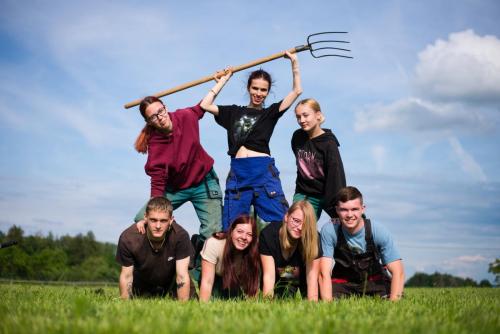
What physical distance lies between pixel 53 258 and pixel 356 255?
9110 cm

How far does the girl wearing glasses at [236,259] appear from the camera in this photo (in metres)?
7.37

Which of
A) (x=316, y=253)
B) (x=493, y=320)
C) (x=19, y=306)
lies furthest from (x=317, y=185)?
(x=19, y=306)

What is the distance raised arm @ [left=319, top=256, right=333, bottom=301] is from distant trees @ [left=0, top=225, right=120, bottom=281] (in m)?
68.1

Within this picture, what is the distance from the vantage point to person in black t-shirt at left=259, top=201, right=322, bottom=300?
707 centimetres

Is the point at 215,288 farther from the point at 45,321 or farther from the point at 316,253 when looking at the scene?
the point at 45,321

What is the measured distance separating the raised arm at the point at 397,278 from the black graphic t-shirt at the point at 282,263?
40.2 inches

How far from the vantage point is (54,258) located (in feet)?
298

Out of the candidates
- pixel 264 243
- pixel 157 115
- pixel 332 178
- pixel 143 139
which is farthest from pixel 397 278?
pixel 143 139

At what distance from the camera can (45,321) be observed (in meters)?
4.16

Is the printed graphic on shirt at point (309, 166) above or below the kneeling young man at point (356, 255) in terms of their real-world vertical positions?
above

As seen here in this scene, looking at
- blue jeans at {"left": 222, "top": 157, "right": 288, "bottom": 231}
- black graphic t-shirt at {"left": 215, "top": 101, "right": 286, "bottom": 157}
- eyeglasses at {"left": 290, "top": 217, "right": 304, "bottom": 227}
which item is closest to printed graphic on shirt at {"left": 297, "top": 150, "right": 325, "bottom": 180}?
blue jeans at {"left": 222, "top": 157, "right": 288, "bottom": 231}

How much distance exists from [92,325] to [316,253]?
3.99 meters

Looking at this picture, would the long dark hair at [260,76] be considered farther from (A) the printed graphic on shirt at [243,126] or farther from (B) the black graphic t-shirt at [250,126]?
(A) the printed graphic on shirt at [243,126]

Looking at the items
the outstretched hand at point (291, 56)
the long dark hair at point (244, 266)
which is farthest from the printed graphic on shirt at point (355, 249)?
the outstretched hand at point (291, 56)
